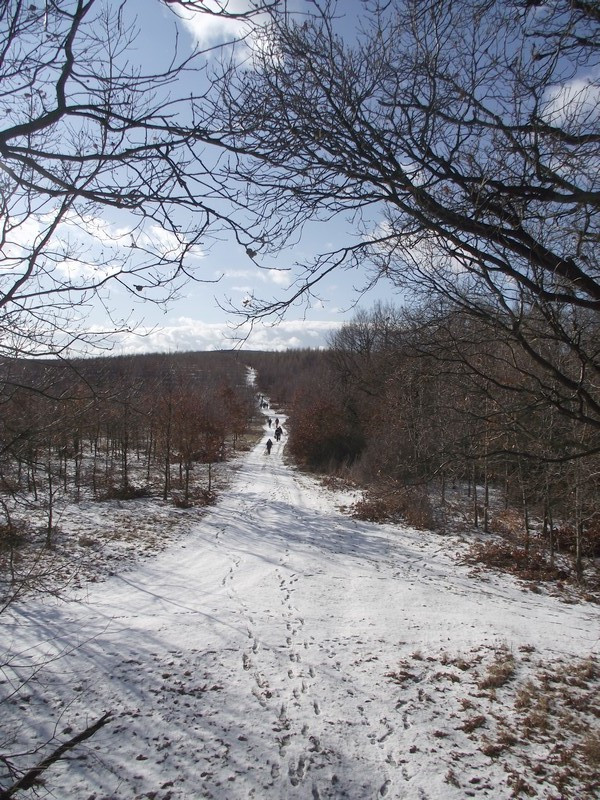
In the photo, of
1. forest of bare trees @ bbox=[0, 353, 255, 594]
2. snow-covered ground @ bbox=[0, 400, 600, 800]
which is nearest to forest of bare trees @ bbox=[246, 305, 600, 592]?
forest of bare trees @ bbox=[0, 353, 255, 594]

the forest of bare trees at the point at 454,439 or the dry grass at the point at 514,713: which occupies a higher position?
the forest of bare trees at the point at 454,439

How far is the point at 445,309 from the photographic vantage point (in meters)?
3.80

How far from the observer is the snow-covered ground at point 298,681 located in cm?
435

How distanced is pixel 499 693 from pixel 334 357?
31.5m

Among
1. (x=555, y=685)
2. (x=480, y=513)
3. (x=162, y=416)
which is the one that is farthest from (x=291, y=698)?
(x=162, y=416)

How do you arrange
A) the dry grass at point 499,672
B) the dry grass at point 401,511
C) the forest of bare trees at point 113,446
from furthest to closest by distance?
the dry grass at point 401,511
the dry grass at point 499,672
the forest of bare trees at point 113,446

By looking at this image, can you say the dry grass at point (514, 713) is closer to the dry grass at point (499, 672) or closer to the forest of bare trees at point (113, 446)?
the dry grass at point (499, 672)

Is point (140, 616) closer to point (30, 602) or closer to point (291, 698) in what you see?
point (30, 602)

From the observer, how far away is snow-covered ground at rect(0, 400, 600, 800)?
4352 millimetres

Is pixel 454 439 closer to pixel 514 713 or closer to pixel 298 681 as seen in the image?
pixel 514 713

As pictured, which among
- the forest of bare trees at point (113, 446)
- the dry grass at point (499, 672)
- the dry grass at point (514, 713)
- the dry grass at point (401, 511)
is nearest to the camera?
the forest of bare trees at point (113, 446)

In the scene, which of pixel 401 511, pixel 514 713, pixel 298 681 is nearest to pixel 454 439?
pixel 514 713

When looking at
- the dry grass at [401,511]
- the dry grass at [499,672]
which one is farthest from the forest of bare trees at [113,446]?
the dry grass at [401,511]

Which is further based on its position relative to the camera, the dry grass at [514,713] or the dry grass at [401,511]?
the dry grass at [401,511]
